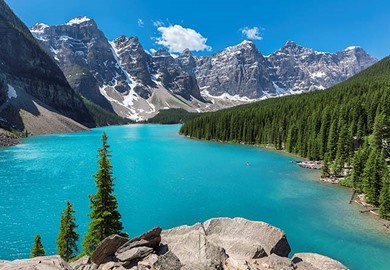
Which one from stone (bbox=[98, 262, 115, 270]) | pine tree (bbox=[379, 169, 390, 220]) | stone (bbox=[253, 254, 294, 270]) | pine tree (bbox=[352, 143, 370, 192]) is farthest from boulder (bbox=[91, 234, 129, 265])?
pine tree (bbox=[352, 143, 370, 192])

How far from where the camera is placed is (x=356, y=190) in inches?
2146

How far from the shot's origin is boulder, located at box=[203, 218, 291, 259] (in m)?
17.0

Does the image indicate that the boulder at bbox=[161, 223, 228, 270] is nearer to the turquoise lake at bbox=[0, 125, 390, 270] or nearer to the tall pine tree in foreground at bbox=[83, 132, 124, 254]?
the tall pine tree in foreground at bbox=[83, 132, 124, 254]

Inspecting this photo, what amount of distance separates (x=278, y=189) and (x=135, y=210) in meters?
27.6

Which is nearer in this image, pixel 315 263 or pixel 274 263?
pixel 274 263

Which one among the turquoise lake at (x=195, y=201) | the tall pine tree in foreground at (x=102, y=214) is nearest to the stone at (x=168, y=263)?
the tall pine tree in foreground at (x=102, y=214)

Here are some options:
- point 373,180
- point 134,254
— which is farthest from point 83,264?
point 373,180

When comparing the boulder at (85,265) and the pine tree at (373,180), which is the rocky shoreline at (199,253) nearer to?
the boulder at (85,265)

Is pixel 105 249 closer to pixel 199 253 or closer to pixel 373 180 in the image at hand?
pixel 199 253

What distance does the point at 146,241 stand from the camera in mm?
16562

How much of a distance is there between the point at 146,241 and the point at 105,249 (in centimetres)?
226

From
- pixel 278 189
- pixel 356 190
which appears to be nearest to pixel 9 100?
pixel 278 189

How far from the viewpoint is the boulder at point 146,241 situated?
54.4 ft

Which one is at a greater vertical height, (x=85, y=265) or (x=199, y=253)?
(x=199, y=253)
